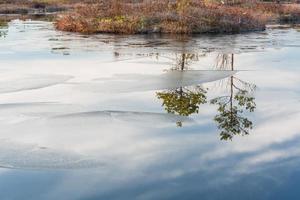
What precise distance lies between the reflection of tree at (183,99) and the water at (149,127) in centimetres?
3

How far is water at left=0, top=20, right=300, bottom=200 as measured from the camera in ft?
26.0

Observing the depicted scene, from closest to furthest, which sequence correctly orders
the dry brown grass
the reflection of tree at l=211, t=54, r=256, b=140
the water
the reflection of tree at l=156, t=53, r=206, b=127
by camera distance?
1. the water
2. the reflection of tree at l=211, t=54, r=256, b=140
3. the reflection of tree at l=156, t=53, r=206, b=127
4. the dry brown grass

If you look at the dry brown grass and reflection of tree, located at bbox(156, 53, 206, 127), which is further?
the dry brown grass

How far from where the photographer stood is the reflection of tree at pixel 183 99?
12664 millimetres

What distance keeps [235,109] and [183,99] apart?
1506 mm

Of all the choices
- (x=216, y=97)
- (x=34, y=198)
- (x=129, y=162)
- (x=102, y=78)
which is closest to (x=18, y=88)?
(x=102, y=78)

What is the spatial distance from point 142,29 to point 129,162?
2451 cm

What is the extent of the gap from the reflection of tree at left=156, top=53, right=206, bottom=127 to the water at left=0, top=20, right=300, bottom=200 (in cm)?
3

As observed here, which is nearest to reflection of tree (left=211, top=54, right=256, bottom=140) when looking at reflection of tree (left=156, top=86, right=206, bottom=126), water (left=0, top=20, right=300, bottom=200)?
water (left=0, top=20, right=300, bottom=200)

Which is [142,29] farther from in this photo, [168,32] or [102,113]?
[102,113]

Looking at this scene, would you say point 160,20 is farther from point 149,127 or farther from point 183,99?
point 149,127

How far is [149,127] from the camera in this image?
11.1 meters

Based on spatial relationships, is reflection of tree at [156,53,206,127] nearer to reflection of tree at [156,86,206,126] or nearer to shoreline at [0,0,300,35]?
reflection of tree at [156,86,206,126]

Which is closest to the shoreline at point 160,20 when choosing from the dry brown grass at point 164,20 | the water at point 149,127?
the dry brown grass at point 164,20
